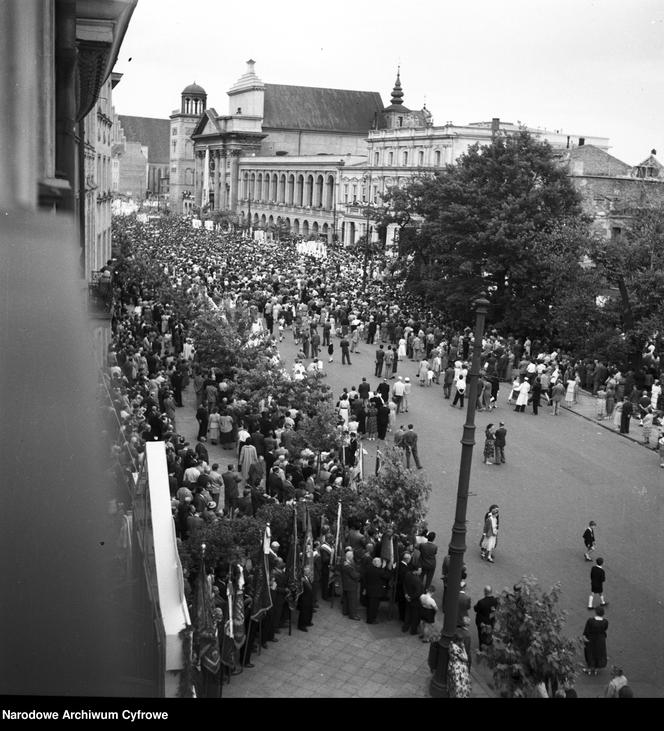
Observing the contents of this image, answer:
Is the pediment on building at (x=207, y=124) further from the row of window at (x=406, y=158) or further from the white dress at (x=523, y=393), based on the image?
the white dress at (x=523, y=393)

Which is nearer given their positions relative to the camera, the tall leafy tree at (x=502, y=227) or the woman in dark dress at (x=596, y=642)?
the woman in dark dress at (x=596, y=642)

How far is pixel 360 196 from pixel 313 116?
3727 centimetres

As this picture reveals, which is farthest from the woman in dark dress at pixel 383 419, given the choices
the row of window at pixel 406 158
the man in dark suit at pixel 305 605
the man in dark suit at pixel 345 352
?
the row of window at pixel 406 158

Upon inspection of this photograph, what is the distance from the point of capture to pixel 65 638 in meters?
4.56

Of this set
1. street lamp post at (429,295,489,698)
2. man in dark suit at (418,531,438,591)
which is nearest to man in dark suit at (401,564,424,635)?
man in dark suit at (418,531,438,591)

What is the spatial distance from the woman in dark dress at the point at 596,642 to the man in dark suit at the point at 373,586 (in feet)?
9.13

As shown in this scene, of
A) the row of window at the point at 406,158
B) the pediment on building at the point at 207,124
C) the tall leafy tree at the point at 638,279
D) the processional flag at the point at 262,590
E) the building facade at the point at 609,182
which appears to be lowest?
the processional flag at the point at 262,590

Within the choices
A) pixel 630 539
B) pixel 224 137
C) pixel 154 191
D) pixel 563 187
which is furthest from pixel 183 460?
pixel 154 191

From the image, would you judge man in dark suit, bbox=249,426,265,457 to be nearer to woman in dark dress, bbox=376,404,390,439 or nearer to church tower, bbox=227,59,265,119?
woman in dark dress, bbox=376,404,390,439

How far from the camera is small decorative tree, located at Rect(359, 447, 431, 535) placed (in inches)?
556

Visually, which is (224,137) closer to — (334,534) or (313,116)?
(313,116)

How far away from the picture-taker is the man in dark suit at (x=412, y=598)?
1288 centimetres
